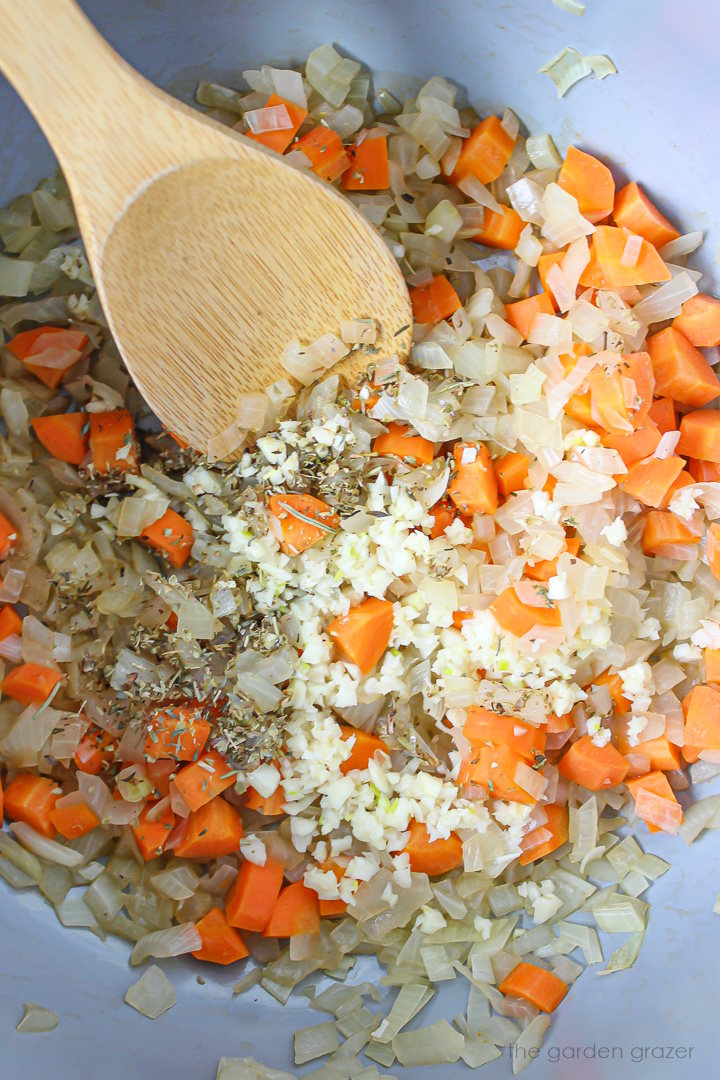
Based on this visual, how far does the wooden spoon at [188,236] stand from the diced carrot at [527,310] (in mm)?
276

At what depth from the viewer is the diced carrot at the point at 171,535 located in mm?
1876

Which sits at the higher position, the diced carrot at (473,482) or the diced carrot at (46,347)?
the diced carrot at (473,482)

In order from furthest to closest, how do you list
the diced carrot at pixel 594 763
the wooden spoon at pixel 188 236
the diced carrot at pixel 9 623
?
the diced carrot at pixel 594 763
the diced carrot at pixel 9 623
the wooden spoon at pixel 188 236

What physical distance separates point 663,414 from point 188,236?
1074 millimetres

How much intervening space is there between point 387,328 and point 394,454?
0.90 feet

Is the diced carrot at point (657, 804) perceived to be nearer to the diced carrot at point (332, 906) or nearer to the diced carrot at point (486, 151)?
the diced carrot at point (332, 906)

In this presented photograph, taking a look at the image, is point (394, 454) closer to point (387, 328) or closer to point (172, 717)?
point (387, 328)

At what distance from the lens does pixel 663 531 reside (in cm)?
189

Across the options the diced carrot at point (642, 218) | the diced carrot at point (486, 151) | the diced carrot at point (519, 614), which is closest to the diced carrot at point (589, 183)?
the diced carrot at point (642, 218)

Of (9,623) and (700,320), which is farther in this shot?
(700,320)

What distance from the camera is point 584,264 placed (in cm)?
191

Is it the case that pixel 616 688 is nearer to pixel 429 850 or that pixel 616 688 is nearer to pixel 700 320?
pixel 429 850

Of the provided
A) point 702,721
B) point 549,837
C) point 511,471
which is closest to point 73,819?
point 549,837

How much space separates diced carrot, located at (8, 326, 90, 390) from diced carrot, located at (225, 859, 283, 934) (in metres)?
1.15
